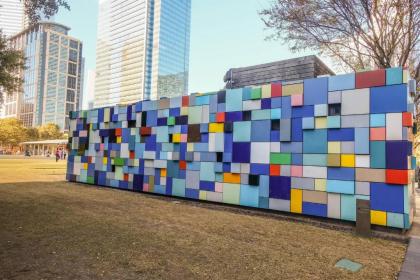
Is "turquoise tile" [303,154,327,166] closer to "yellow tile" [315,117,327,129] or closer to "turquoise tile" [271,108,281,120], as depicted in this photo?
"yellow tile" [315,117,327,129]

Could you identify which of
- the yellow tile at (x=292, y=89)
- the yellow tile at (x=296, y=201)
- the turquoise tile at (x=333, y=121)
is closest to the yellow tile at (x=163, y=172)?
the yellow tile at (x=296, y=201)

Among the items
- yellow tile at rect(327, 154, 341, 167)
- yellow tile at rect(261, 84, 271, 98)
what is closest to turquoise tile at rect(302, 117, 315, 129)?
yellow tile at rect(327, 154, 341, 167)

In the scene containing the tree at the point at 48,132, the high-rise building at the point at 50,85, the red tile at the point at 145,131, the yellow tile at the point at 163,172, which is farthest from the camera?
the high-rise building at the point at 50,85

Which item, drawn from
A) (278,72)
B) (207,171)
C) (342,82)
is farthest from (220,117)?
(342,82)

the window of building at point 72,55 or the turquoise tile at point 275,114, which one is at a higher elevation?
the window of building at point 72,55

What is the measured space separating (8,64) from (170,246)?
1810 centimetres

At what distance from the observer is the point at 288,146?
826 centimetres

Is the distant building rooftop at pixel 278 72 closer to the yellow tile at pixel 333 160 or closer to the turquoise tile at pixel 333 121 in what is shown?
the turquoise tile at pixel 333 121

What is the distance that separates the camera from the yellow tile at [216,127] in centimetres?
979

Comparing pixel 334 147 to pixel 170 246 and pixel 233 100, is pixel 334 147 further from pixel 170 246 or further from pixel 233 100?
pixel 170 246

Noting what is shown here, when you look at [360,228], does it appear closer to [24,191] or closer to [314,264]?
[314,264]

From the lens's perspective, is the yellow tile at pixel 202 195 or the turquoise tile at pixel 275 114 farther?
the yellow tile at pixel 202 195

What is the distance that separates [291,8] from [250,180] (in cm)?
827

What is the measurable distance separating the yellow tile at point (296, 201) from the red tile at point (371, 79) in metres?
A: 3.36
